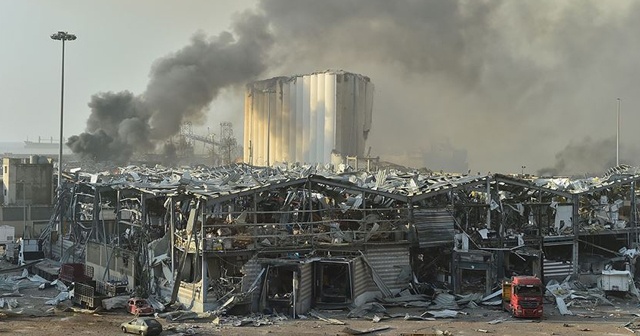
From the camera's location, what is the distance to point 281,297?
82.8ft

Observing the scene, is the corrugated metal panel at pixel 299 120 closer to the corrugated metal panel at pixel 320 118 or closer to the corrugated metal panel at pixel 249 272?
the corrugated metal panel at pixel 320 118

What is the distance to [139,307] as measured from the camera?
2489 centimetres

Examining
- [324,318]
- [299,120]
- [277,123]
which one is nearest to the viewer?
[324,318]

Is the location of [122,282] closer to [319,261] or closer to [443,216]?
[319,261]

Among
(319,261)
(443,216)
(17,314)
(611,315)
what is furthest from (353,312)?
(17,314)

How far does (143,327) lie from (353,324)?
20.7 ft

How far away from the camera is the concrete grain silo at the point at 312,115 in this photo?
6894 cm

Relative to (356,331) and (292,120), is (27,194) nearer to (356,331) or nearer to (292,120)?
(292,120)

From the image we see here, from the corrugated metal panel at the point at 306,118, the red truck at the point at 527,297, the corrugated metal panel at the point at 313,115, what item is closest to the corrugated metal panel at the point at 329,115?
the corrugated metal panel at the point at 313,115

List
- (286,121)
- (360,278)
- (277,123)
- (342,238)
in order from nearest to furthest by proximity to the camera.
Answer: (360,278) → (342,238) → (286,121) → (277,123)

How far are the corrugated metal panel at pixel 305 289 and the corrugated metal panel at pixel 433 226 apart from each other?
5.07 meters

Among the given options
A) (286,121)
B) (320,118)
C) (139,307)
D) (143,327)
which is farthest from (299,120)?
(143,327)

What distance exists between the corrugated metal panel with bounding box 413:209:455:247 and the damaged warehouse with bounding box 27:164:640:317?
0.14 ft

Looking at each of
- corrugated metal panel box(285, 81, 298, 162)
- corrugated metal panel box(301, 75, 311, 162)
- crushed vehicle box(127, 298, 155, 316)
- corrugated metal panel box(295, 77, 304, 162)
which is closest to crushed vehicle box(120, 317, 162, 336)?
crushed vehicle box(127, 298, 155, 316)
